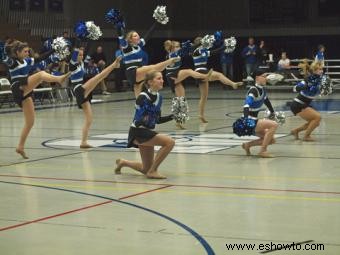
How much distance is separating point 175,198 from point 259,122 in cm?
338

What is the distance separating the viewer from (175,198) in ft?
27.2

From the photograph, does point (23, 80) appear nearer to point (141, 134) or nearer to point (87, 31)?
point (87, 31)

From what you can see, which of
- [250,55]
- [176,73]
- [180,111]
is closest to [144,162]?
[180,111]

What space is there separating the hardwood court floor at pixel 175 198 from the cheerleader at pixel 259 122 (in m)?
0.24

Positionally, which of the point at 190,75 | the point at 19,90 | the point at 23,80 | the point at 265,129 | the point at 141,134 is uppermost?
the point at 23,80

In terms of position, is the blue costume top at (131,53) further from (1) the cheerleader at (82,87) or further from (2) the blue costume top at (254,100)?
(2) the blue costume top at (254,100)

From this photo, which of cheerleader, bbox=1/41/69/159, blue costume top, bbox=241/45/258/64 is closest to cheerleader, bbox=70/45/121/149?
cheerleader, bbox=1/41/69/159

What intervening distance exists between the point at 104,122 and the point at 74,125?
94cm

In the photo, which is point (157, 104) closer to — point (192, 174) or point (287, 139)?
point (192, 174)

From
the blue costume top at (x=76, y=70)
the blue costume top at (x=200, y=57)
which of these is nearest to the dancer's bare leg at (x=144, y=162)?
the blue costume top at (x=76, y=70)

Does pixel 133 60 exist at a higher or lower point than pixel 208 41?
lower

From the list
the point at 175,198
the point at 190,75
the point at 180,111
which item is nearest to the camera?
the point at 175,198

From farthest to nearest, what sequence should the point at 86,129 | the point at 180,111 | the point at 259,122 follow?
the point at 86,129 → the point at 180,111 → the point at 259,122

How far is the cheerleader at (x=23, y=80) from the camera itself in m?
11.9
